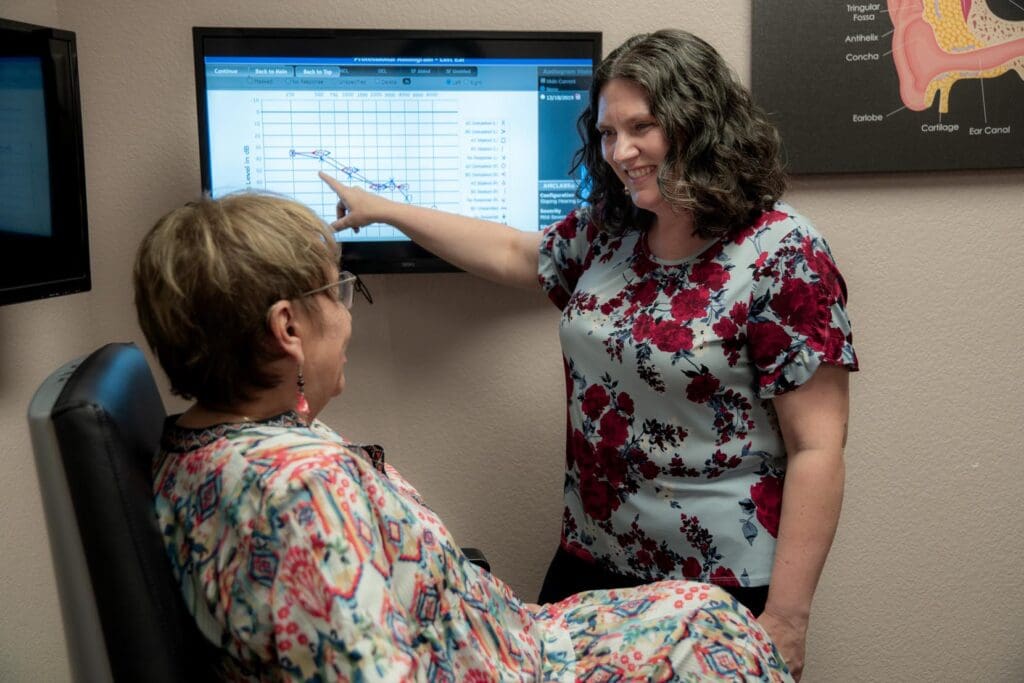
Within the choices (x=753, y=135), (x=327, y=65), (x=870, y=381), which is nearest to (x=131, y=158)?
(x=327, y=65)

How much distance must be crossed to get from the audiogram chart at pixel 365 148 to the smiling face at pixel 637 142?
19.4 inches

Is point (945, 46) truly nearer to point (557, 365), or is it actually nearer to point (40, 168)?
point (557, 365)

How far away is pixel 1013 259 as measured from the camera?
2.38m

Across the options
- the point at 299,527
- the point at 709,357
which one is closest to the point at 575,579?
the point at 709,357

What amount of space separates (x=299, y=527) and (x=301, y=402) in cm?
26

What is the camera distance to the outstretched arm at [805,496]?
164 centimetres

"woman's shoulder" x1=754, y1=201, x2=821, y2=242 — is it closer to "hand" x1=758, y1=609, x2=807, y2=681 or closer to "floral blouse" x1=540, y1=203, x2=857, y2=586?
"floral blouse" x1=540, y1=203, x2=857, y2=586

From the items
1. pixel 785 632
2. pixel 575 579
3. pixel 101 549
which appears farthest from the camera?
pixel 575 579

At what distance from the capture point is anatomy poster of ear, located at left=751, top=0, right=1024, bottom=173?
2.21 metres

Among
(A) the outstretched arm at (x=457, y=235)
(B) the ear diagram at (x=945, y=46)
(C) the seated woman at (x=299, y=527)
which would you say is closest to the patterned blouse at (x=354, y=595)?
(C) the seated woman at (x=299, y=527)

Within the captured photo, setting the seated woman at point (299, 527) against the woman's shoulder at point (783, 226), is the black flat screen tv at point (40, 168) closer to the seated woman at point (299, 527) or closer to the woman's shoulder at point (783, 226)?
the seated woman at point (299, 527)

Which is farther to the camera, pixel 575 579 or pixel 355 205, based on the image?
pixel 355 205

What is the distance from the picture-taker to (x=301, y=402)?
1268 millimetres

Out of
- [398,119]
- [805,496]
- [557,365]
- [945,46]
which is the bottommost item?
[805,496]
